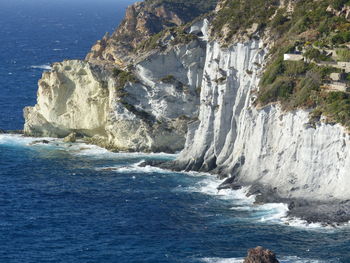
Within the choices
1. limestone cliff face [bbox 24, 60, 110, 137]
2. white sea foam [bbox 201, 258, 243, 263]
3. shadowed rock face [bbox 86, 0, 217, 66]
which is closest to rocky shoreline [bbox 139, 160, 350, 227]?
white sea foam [bbox 201, 258, 243, 263]

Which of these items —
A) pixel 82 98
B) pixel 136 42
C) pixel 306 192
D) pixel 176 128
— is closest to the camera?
pixel 306 192

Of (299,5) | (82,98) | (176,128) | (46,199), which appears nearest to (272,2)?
(299,5)

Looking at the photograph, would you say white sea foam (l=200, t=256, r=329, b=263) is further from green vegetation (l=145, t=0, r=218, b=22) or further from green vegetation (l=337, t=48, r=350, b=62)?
green vegetation (l=145, t=0, r=218, b=22)

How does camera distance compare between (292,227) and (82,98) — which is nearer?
(292,227)

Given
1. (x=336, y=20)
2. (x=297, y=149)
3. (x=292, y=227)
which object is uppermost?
(x=336, y=20)

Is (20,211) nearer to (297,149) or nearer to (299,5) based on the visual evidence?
(297,149)

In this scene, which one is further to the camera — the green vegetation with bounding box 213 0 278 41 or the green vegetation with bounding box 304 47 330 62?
the green vegetation with bounding box 213 0 278 41

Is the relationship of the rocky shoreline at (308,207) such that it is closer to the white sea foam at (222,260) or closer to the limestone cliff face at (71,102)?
the white sea foam at (222,260)
